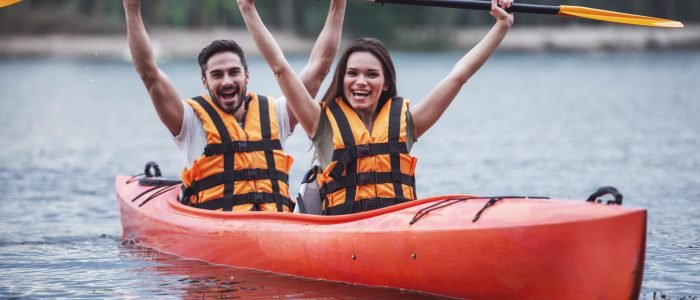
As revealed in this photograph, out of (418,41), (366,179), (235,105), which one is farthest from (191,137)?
(418,41)

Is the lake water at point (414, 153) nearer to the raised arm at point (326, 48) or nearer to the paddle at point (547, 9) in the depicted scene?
the raised arm at point (326, 48)

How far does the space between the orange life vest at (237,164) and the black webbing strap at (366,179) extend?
90cm

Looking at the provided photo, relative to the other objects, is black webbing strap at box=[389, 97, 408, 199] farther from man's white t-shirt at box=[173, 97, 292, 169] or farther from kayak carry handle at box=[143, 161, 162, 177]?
kayak carry handle at box=[143, 161, 162, 177]

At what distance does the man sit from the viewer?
22.8ft

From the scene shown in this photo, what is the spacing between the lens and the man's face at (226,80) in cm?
690

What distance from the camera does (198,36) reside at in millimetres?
59844

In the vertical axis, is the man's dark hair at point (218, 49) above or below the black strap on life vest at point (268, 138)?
above

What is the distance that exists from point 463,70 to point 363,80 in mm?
565

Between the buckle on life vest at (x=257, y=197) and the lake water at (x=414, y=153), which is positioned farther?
the buckle on life vest at (x=257, y=197)

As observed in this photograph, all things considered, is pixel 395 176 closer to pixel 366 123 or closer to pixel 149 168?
pixel 366 123

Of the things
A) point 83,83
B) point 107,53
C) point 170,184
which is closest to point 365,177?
point 170,184

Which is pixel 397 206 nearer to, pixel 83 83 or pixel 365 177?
pixel 365 177

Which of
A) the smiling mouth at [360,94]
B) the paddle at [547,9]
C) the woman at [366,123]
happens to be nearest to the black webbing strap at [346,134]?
the woman at [366,123]

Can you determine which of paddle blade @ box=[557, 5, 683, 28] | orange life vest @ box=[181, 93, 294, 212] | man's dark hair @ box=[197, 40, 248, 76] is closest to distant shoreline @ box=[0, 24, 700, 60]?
orange life vest @ box=[181, 93, 294, 212]
